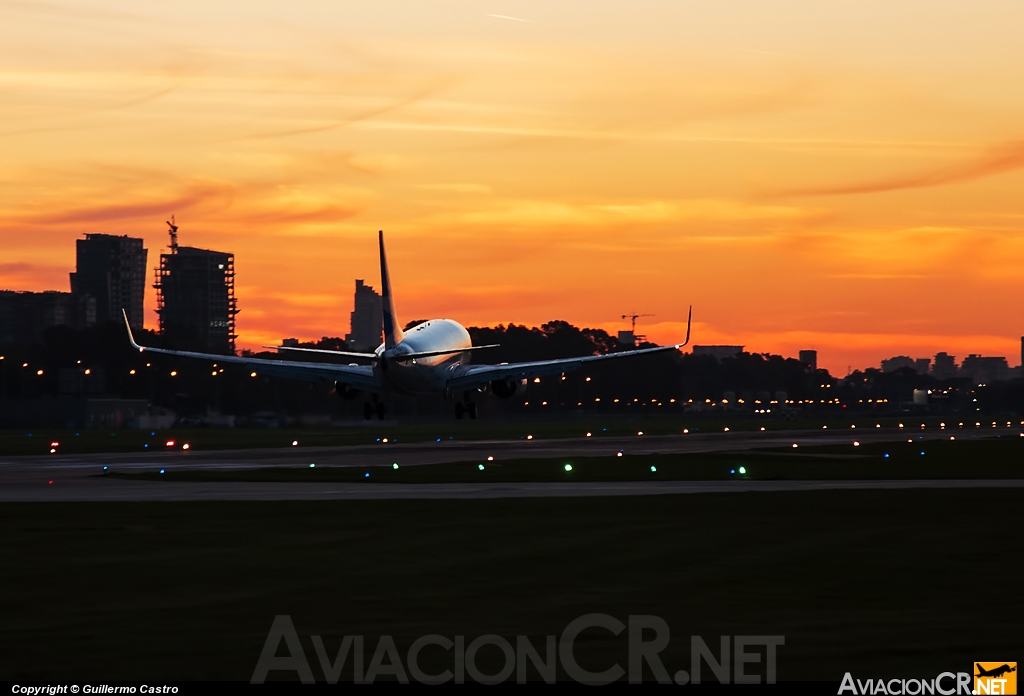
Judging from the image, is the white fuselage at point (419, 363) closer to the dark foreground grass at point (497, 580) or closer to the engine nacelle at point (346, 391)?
the engine nacelle at point (346, 391)

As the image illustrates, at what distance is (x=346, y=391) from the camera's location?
9894 cm

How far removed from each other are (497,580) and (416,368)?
71.6 m

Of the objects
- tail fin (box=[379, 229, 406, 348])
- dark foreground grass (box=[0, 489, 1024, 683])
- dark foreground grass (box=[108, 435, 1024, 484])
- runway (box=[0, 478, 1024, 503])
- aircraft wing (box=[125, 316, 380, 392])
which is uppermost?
tail fin (box=[379, 229, 406, 348])

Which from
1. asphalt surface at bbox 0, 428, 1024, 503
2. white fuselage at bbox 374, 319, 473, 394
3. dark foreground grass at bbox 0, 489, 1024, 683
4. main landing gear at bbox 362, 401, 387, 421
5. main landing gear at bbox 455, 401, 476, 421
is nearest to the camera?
dark foreground grass at bbox 0, 489, 1024, 683

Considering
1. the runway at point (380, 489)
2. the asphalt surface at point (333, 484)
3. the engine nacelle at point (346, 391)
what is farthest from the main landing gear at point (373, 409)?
the runway at point (380, 489)

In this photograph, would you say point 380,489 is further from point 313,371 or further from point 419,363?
point 313,371

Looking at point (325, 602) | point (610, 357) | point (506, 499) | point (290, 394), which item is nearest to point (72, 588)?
point (325, 602)

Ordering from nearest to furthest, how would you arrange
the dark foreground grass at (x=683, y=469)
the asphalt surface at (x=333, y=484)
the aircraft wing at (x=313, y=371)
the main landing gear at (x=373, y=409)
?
the asphalt surface at (x=333, y=484) < the dark foreground grass at (x=683, y=469) < the aircraft wing at (x=313, y=371) < the main landing gear at (x=373, y=409)

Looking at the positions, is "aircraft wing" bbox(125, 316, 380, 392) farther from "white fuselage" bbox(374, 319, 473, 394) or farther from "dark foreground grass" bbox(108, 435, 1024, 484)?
"dark foreground grass" bbox(108, 435, 1024, 484)

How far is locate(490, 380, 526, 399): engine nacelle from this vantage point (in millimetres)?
103675

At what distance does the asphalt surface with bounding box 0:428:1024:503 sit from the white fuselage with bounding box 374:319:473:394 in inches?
209

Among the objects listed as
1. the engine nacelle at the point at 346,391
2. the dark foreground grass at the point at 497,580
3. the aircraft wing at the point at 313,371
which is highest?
the aircraft wing at the point at 313,371

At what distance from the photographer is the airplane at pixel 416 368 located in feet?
311

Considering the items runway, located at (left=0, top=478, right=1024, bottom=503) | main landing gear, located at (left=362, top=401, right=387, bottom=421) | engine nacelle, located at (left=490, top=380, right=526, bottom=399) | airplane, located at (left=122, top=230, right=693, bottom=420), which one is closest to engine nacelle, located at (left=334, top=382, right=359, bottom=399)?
airplane, located at (left=122, top=230, right=693, bottom=420)
